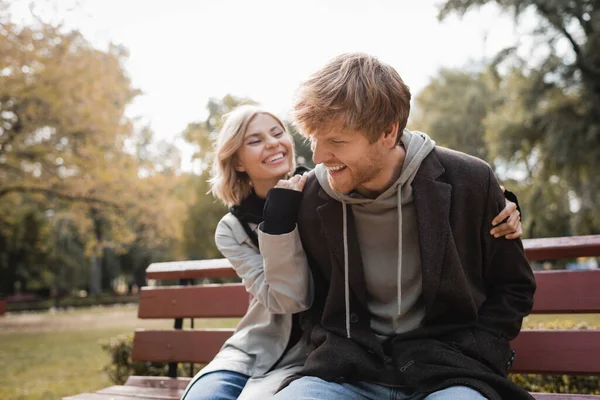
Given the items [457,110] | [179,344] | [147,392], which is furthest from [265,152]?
[457,110]

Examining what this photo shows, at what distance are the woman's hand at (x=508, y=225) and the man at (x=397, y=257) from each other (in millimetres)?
33

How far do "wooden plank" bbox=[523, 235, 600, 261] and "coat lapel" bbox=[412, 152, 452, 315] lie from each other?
2.32 feet

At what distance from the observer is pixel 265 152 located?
2996 millimetres

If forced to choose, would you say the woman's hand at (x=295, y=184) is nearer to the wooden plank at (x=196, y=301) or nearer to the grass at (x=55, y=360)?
the wooden plank at (x=196, y=301)

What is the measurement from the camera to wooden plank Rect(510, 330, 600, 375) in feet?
8.64

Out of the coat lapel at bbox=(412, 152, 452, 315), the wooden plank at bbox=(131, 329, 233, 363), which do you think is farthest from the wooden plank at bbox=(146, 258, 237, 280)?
the coat lapel at bbox=(412, 152, 452, 315)

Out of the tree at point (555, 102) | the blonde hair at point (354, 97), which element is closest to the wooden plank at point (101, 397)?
the blonde hair at point (354, 97)

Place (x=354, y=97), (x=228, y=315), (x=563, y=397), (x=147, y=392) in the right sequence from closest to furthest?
(x=354, y=97) < (x=563, y=397) < (x=147, y=392) < (x=228, y=315)

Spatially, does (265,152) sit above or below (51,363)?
above

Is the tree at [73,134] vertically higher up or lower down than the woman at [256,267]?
higher up

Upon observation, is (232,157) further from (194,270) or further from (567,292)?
(567,292)

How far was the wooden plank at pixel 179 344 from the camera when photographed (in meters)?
3.47

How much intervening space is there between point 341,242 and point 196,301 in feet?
4.65

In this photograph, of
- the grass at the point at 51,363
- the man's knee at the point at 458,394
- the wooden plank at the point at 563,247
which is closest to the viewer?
the man's knee at the point at 458,394
